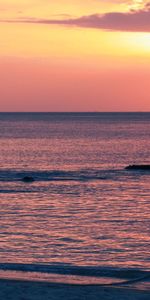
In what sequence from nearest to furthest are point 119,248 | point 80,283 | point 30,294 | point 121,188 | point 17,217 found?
point 30,294
point 80,283
point 119,248
point 17,217
point 121,188

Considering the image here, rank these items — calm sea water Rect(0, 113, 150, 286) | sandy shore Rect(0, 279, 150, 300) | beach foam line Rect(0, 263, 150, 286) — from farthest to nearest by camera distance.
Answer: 1. calm sea water Rect(0, 113, 150, 286)
2. beach foam line Rect(0, 263, 150, 286)
3. sandy shore Rect(0, 279, 150, 300)

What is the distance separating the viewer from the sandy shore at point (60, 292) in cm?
2111

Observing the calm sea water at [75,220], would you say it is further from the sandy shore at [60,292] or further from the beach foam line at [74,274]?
the sandy shore at [60,292]

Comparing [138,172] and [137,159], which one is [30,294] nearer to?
[138,172]

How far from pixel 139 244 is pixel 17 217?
34.4ft

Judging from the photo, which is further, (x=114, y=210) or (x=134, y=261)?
(x=114, y=210)

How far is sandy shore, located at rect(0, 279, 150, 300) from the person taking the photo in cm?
2111

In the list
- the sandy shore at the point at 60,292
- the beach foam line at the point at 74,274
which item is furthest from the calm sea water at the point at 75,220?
the sandy shore at the point at 60,292

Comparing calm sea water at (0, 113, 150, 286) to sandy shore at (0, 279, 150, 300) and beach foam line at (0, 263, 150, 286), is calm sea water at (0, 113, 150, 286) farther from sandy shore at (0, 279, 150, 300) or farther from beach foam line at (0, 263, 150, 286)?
sandy shore at (0, 279, 150, 300)

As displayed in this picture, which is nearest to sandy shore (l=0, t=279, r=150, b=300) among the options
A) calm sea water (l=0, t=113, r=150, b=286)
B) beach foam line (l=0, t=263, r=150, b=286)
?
beach foam line (l=0, t=263, r=150, b=286)

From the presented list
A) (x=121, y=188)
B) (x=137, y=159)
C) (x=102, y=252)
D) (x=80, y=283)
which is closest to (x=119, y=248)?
(x=102, y=252)

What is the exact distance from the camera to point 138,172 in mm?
73562

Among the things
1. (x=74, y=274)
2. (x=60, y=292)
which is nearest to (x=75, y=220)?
(x=74, y=274)

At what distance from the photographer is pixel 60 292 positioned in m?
21.8
